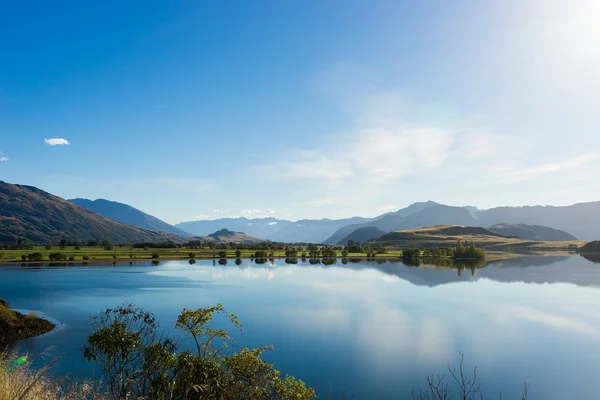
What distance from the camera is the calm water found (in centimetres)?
2884

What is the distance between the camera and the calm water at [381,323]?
28.8 meters

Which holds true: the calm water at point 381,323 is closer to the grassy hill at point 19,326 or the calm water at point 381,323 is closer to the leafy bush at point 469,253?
the grassy hill at point 19,326

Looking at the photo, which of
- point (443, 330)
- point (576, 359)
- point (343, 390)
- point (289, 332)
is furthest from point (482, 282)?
point (343, 390)

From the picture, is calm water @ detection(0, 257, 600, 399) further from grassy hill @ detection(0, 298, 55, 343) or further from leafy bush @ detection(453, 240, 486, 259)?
leafy bush @ detection(453, 240, 486, 259)

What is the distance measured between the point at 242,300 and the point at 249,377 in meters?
47.6

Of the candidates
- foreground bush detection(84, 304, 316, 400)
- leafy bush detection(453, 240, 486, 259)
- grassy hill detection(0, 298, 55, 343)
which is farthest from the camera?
A: leafy bush detection(453, 240, 486, 259)

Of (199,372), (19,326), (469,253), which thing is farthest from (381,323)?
(469,253)

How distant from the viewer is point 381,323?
4619cm

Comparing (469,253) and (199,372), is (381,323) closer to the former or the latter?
(199,372)

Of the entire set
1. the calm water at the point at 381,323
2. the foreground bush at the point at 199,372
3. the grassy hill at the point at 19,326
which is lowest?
the calm water at the point at 381,323

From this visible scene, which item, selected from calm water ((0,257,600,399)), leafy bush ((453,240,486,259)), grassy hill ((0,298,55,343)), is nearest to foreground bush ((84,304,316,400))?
calm water ((0,257,600,399))

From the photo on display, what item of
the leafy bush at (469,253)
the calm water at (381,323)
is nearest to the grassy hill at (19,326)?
the calm water at (381,323)

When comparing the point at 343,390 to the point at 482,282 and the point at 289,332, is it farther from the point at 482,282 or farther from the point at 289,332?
the point at 482,282

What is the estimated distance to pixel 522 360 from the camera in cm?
3278
